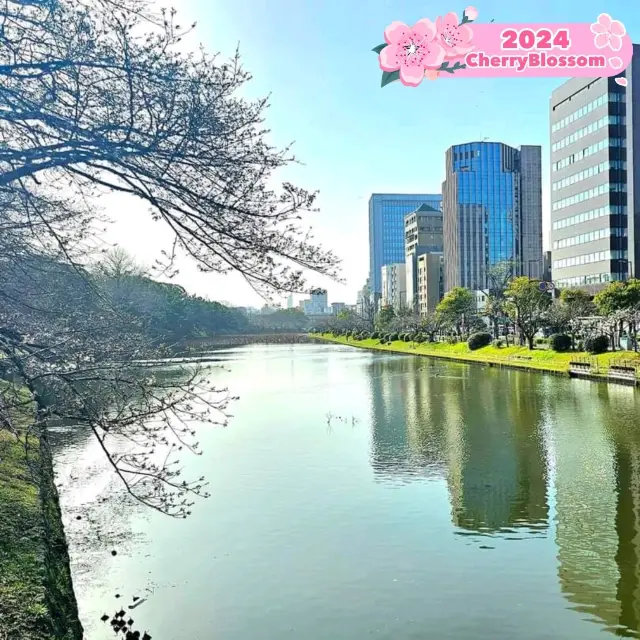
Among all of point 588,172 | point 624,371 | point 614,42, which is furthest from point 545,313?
point 614,42

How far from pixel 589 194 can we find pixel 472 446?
1705 inches

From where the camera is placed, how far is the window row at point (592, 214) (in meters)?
49.8


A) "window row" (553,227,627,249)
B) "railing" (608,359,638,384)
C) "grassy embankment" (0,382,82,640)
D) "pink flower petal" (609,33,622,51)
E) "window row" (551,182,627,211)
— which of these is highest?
"pink flower petal" (609,33,622,51)

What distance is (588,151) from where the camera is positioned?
52.4 meters

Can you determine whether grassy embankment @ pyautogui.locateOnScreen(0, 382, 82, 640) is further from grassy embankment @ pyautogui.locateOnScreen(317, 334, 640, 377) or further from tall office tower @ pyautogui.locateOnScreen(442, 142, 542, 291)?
tall office tower @ pyautogui.locateOnScreen(442, 142, 542, 291)

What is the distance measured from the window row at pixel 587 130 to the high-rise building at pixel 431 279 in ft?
161

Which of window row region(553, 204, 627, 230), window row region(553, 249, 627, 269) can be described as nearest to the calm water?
window row region(553, 249, 627, 269)

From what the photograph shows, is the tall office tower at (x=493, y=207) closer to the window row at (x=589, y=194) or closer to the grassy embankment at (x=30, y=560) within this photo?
the window row at (x=589, y=194)

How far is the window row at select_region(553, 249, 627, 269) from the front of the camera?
49.7 metres

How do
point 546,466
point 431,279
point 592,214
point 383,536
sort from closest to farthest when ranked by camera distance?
1. point 383,536
2. point 546,466
3. point 592,214
4. point 431,279

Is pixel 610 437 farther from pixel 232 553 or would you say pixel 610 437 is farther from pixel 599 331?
pixel 599 331

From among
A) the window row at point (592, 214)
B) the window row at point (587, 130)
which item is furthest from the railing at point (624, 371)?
the window row at point (587, 130)

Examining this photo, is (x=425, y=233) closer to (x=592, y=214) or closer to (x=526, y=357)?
(x=592, y=214)

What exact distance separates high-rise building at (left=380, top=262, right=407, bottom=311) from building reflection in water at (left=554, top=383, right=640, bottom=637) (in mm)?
102055
